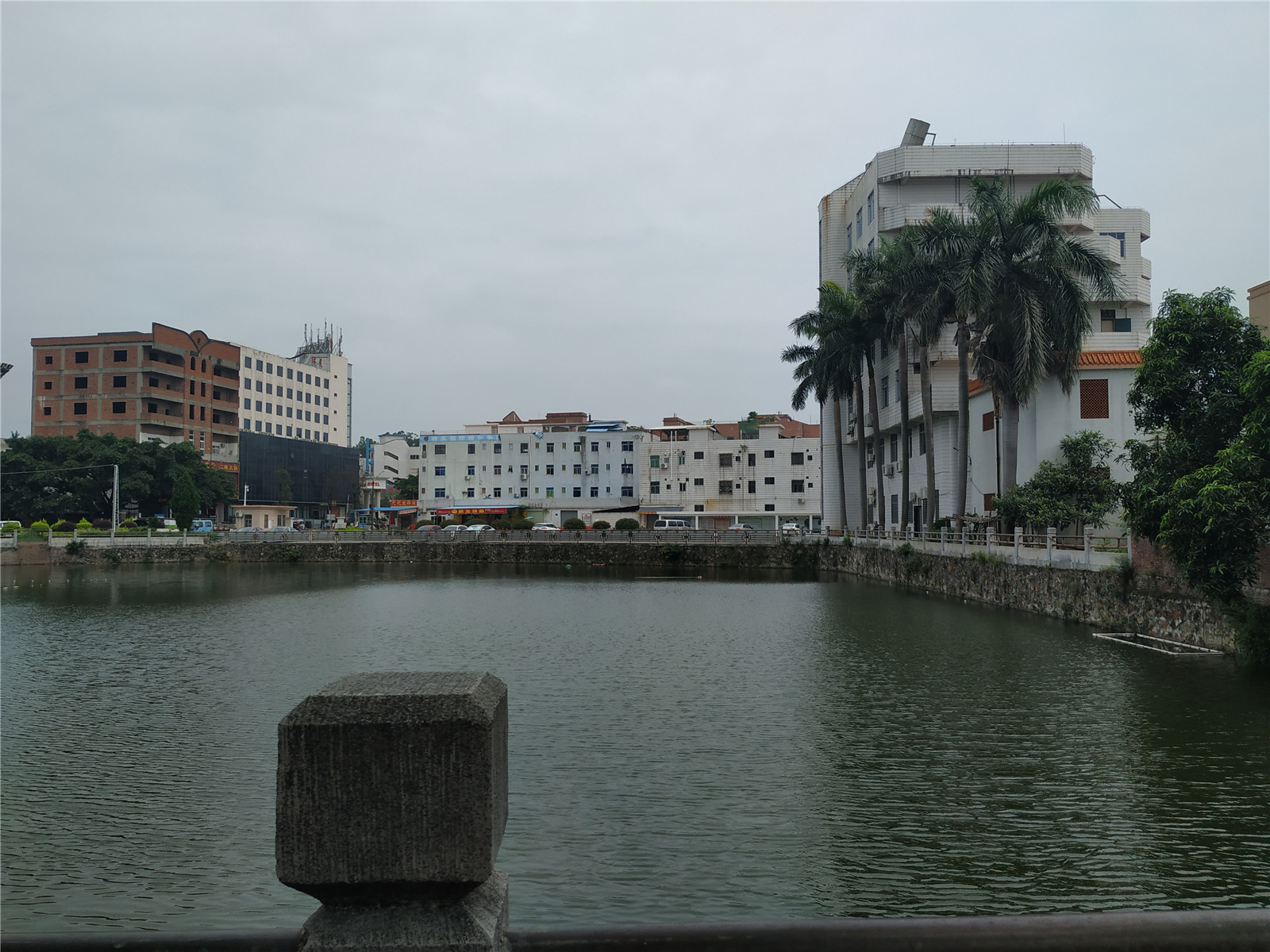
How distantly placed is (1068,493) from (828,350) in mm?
21584

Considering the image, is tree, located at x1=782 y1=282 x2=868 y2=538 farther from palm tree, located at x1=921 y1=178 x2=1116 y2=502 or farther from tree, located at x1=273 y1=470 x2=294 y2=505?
tree, located at x1=273 y1=470 x2=294 y2=505

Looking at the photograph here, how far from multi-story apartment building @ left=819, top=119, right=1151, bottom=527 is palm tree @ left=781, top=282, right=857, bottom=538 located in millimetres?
2481

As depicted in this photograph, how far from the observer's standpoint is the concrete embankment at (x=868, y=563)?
21.5m

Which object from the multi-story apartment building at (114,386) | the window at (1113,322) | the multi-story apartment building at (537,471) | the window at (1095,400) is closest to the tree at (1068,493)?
the window at (1095,400)

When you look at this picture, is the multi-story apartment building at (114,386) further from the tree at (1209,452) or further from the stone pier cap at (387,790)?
the stone pier cap at (387,790)

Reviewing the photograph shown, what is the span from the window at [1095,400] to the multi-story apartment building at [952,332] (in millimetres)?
32

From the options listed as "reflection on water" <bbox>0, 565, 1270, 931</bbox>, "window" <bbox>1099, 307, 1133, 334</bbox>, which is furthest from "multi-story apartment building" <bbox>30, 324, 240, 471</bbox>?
"window" <bbox>1099, 307, 1133, 334</bbox>

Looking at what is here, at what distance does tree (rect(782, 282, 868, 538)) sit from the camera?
53406mm

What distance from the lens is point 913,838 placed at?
352 inches

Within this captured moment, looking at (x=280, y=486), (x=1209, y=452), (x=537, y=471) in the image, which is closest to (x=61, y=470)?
(x=280, y=486)

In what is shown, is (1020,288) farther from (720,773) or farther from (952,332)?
(720,773)

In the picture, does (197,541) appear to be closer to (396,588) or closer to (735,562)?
(396,588)

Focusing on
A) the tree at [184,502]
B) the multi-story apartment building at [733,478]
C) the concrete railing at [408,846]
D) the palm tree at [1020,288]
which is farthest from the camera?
the multi-story apartment building at [733,478]

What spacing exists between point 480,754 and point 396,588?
42.1m
